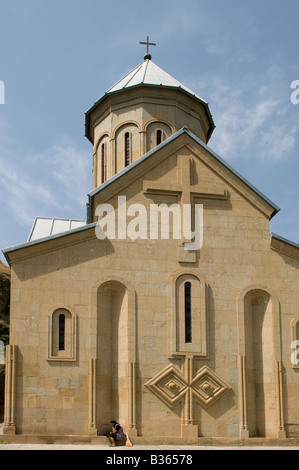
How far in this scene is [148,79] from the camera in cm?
2748

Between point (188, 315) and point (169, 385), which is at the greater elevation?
point (188, 315)

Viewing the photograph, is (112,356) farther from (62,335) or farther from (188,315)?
(188,315)

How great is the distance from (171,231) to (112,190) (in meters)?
2.11

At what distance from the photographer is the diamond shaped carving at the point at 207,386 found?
19547mm

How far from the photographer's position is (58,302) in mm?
19469

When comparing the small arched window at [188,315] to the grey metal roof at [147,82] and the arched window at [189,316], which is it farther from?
the grey metal roof at [147,82]

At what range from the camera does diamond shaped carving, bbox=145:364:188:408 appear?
63.5 feet

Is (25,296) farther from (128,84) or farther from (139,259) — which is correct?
(128,84)

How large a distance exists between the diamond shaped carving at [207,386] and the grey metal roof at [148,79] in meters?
12.1

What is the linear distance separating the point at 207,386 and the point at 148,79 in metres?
13.0

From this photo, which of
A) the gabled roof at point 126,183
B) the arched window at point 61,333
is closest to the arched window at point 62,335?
the arched window at point 61,333

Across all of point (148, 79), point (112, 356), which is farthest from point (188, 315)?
point (148, 79)

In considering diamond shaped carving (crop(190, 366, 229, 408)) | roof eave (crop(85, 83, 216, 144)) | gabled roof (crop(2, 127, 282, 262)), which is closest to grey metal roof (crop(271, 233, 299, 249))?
gabled roof (crop(2, 127, 282, 262))
